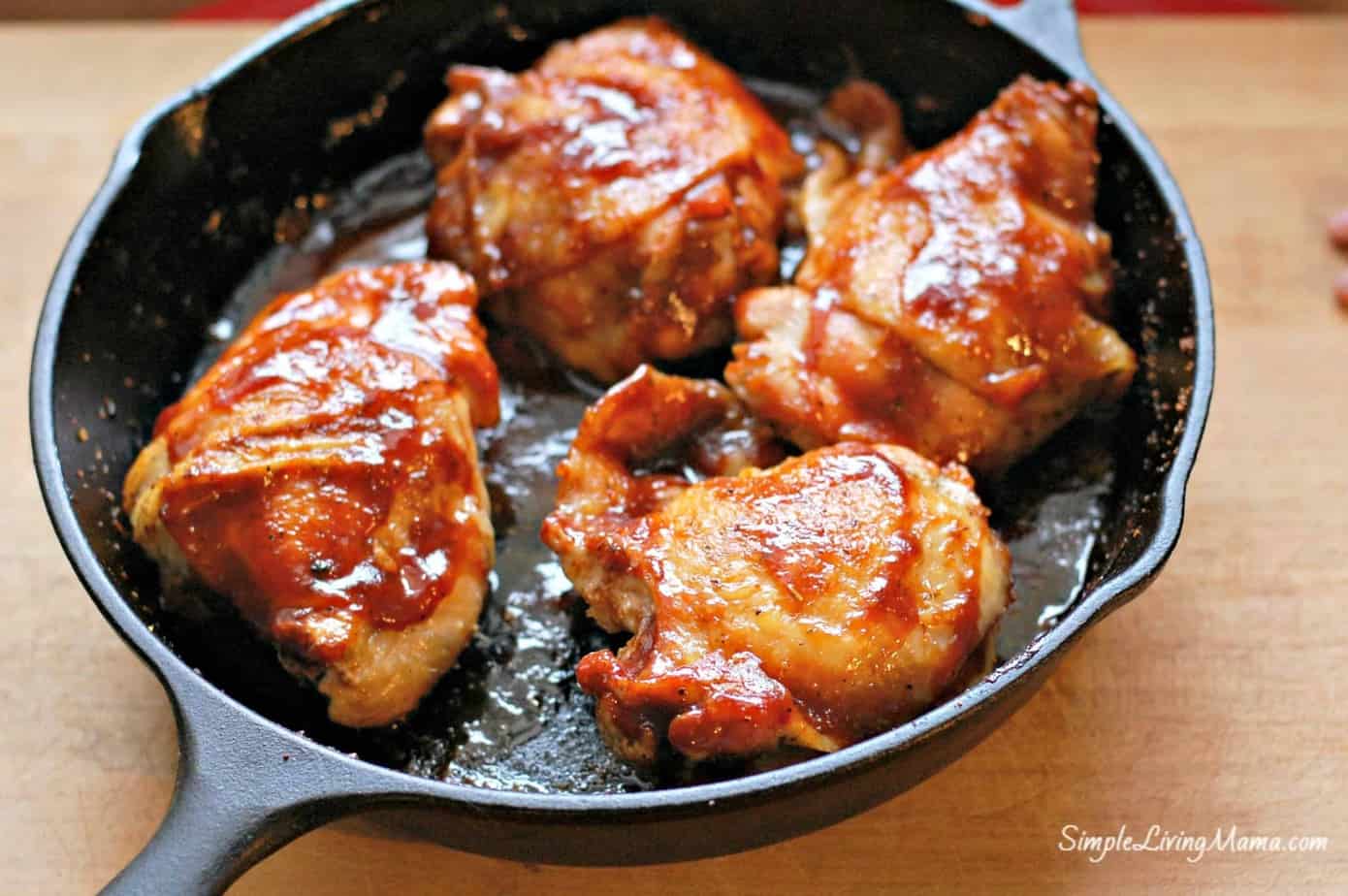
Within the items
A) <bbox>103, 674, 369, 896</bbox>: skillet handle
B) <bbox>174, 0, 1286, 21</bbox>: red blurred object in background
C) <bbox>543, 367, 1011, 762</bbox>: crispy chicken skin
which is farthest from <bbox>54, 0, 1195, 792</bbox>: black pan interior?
<bbox>174, 0, 1286, 21</bbox>: red blurred object in background

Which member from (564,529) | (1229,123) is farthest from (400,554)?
(1229,123)

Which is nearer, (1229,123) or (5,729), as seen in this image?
(5,729)

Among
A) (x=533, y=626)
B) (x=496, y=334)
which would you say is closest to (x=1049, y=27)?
(x=496, y=334)

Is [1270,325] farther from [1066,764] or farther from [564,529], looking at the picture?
[564,529]

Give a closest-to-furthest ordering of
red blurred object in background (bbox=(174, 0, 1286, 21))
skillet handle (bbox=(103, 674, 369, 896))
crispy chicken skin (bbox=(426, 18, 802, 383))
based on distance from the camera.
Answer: skillet handle (bbox=(103, 674, 369, 896)), crispy chicken skin (bbox=(426, 18, 802, 383)), red blurred object in background (bbox=(174, 0, 1286, 21))

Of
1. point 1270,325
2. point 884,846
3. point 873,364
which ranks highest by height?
point 873,364

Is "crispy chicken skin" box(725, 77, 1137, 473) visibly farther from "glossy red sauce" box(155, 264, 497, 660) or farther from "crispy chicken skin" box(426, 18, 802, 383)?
"glossy red sauce" box(155, 264, 497, 660)
